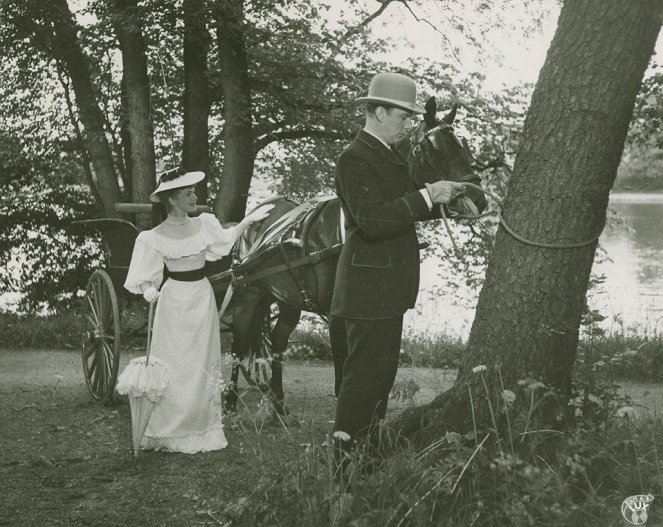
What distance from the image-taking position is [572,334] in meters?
4.29

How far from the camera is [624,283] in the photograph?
17875 mm

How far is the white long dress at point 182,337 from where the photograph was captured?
229 inches

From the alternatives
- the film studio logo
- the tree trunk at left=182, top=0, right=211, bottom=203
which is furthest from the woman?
the tree trunk at left=182, top=0, right=211, bottom=203

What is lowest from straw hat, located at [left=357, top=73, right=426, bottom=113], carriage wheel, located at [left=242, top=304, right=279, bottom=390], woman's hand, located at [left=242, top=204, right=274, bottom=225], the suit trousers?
carriage wheel, located at [left=242, top=304, right=279, bottom=390]

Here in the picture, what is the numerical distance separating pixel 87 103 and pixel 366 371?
9.86m

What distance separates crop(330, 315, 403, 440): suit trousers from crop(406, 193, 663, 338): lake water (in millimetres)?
1590

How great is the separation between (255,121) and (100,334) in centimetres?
679

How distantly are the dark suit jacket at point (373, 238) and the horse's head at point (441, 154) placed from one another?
11 centimetres

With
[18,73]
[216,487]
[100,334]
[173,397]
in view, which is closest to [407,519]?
[216,487]

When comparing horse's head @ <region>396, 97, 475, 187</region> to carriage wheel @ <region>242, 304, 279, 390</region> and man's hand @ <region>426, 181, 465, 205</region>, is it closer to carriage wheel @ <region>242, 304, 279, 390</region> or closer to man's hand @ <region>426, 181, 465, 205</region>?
man's hand @ <region>426, 181, 465, 205</region>

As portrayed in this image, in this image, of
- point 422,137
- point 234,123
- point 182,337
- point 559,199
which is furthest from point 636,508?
point 234,123


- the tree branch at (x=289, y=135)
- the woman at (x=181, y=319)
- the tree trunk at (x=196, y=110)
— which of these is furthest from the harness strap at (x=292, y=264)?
the tree branch at (x=289, y=135)

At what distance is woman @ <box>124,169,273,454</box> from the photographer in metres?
5.82

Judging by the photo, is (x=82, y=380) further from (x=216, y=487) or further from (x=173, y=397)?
(x=216, y=487)
